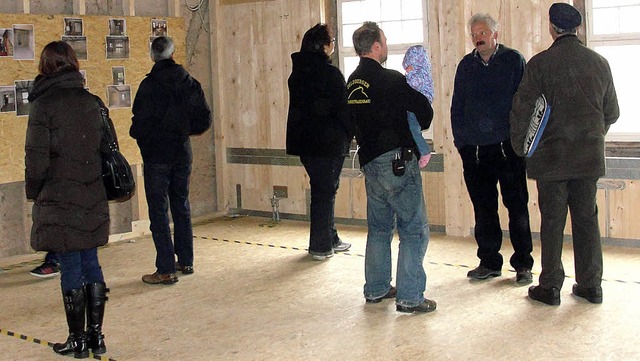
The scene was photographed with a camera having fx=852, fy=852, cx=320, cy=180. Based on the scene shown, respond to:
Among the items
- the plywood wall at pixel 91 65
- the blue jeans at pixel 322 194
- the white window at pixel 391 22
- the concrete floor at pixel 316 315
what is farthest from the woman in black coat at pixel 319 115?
the plywood wall at pixel 91 65

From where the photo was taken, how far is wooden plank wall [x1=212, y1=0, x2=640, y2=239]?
654cm

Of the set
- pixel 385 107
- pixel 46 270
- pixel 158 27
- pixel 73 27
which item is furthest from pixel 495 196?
pixel 73 27

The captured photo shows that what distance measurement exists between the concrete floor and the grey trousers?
182mm

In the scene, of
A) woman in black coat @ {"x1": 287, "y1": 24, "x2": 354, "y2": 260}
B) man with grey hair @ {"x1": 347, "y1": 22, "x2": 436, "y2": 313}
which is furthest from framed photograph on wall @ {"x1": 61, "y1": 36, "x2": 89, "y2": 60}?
man with grey hair @ {"x1": 347, "y1": 22, "x2": 436, "y2": 313}

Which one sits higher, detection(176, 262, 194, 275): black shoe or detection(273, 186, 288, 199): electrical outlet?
A: detection(273, 186, 288, 199): electrical outlet

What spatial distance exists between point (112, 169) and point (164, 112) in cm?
136

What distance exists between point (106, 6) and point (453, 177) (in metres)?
3.33

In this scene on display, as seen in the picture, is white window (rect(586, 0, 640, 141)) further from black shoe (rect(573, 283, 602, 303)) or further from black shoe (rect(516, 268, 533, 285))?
black shoe (rect(573, 283, 602, 303))

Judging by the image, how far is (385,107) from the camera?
4.70 metres

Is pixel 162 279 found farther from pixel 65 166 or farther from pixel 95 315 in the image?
pixel 65 166

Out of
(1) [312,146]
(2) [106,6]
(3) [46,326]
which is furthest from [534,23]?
(3) [46,326]

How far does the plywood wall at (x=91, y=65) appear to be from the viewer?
6449mm

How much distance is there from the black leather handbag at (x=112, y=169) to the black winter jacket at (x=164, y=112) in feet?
4.12

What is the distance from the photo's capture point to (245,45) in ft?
26.8
